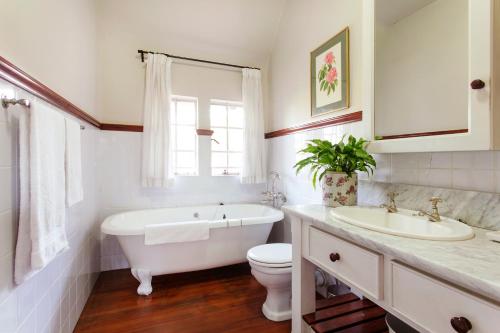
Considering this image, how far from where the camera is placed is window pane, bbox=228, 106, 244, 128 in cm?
312

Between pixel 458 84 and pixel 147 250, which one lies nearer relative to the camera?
pixel 458 84

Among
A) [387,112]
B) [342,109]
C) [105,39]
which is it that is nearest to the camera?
[387,112]

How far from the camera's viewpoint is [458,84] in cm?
109

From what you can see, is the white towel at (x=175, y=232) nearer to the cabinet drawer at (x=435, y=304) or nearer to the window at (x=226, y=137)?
the window at (x=226, y=137)

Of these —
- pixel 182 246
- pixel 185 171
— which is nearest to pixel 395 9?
pixel 182 246

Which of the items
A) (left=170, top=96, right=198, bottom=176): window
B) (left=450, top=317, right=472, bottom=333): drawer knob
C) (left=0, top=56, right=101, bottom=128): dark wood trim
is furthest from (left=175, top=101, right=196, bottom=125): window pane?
(left=450, top=317, right=472, bottom=333): drawer knob

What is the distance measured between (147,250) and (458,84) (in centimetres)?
222

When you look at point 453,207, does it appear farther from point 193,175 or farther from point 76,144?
point 193,175

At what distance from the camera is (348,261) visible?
3.45 feet

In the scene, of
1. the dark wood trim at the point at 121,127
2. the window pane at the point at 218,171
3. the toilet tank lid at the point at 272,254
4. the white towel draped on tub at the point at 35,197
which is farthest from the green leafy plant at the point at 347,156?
the dark wood trim at the point at 121,127

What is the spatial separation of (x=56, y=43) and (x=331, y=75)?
188cm

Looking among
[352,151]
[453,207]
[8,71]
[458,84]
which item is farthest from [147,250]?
[458,84]

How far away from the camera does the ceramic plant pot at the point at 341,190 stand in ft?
4.98

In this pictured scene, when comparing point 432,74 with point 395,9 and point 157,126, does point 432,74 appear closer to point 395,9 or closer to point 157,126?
point 395,9
